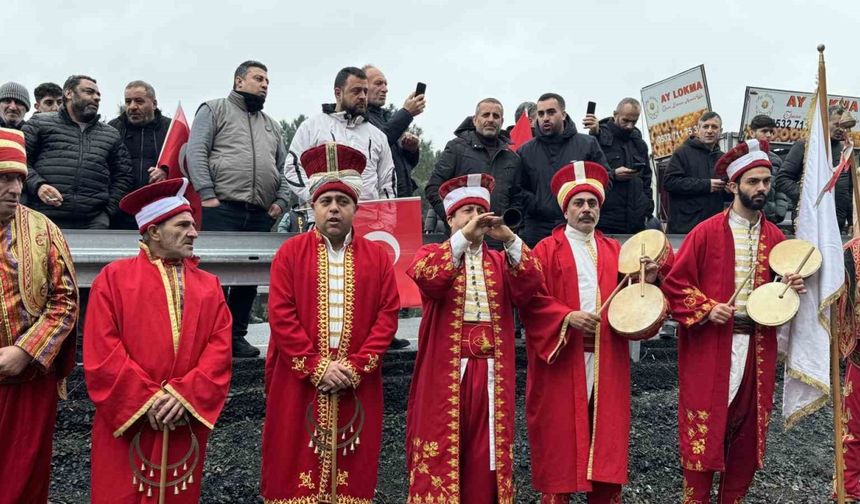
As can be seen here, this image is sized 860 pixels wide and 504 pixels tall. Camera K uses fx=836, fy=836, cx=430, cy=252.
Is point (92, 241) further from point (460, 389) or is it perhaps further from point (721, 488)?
point (721, 488)

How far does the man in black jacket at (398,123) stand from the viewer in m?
7.25

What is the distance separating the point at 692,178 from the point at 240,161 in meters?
4.06

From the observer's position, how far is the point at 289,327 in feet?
14.4

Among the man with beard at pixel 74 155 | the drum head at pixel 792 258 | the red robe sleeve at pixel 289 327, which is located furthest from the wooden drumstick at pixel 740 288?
the man with beard at pixel 74 155

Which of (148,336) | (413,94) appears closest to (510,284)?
(148,336)

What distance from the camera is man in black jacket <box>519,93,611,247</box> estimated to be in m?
7.08

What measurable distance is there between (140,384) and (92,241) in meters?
2.60

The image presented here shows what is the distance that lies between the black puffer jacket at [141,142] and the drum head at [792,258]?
4.83m

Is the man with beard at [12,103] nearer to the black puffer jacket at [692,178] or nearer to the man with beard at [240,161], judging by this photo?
the man with beard at [240,161]

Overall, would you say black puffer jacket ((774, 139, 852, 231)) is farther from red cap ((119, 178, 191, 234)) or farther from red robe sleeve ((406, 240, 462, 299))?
red cap ((119, 178, 191, 234))

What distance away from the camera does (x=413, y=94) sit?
7297mm

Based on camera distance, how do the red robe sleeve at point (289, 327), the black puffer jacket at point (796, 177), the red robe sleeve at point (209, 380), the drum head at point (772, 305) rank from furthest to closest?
1. the black puffer jacket at point (796, 177)
2. the drum head at point (772, 305)
3. the red robe sleeve at point (289, 327)
4. the red robe sleeve at point (209, 380)

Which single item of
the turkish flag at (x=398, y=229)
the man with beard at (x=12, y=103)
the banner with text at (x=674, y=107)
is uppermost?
the banner with text at (x=674, y=107)

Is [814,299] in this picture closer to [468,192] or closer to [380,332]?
[468,192]
